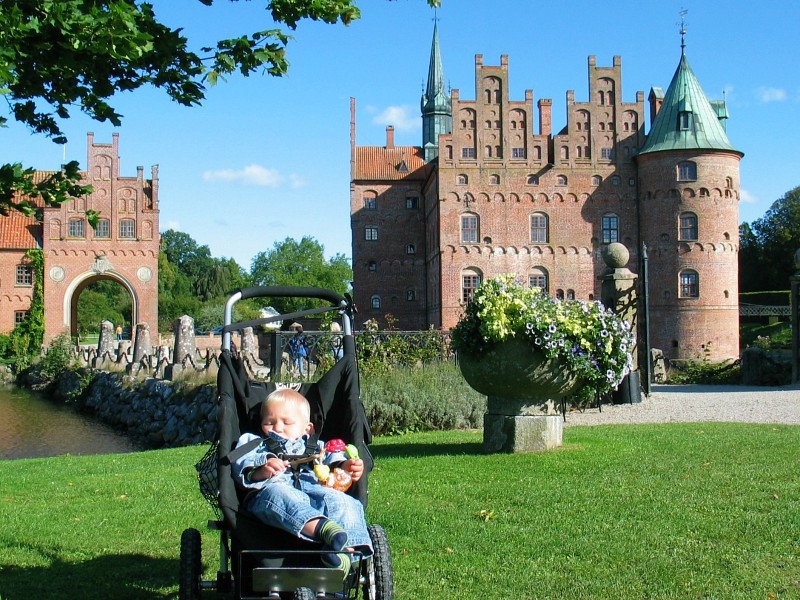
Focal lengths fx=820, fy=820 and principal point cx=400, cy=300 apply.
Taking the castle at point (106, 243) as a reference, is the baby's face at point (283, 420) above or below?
below

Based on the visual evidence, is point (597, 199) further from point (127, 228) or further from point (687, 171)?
point (127, 228)

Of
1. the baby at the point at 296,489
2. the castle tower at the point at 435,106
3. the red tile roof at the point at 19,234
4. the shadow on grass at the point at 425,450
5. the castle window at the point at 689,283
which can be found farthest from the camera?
the castle tower at the point at 435,106

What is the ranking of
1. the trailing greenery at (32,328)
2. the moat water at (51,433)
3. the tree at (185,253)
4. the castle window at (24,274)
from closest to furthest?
the moat water at (51,433) < the trailing greenery at (32,328) < the castle window at (24,274) < the tree at (185,253)

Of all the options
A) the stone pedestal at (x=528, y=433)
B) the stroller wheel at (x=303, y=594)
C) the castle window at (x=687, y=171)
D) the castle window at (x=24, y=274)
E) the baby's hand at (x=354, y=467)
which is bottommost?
the stroller wheel at (x=303, y=594)

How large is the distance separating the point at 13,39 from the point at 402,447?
6.84 metres

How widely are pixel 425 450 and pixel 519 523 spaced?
3840 millimetres

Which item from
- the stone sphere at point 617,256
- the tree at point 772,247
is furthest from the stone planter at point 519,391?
Result: the tree at point 772,247

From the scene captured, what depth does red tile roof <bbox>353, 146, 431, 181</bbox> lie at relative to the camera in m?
48.3

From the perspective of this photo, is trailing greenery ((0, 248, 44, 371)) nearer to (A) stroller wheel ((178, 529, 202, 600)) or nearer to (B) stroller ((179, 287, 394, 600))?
(B) stroller ((179, 287, 394, 600))

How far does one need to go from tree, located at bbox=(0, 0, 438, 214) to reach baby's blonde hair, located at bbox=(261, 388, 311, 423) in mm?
2051

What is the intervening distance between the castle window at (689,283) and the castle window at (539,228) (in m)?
6.92

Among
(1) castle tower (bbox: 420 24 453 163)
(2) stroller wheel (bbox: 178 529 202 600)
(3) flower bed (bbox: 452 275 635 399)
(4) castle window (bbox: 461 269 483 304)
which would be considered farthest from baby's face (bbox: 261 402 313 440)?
(1) castle tower (bbox: 420 24 453 163)

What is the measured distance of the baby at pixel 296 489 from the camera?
144 inches

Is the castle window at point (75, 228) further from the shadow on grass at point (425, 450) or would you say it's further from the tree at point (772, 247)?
the tree at point (772, 247)
